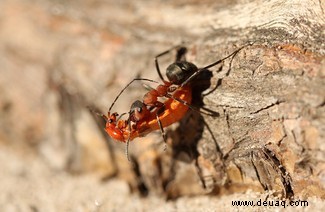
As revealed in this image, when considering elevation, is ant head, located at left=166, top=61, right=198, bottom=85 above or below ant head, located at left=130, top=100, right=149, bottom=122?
above

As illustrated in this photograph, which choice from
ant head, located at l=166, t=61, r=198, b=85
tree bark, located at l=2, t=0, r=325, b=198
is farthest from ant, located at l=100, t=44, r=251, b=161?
tree bark, located at l=2, t=0, r=325, b=198

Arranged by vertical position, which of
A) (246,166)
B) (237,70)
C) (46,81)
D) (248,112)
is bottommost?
(246,166)

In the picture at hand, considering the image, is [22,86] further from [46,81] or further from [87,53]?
[87,53]

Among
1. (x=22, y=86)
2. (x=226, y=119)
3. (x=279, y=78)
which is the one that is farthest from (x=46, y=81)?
(x=279, y=78)

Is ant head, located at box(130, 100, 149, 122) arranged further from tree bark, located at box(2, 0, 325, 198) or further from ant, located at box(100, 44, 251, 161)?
tree bark, located at box(2, 0, 325, 198)

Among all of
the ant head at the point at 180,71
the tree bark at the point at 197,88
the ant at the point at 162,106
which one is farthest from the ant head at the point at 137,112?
the tree bark at the point at 197,88

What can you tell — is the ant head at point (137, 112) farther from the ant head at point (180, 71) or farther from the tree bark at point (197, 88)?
the tree bark at point (197, 88)

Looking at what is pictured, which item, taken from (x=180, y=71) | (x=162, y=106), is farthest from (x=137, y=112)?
(x=180, y=71)

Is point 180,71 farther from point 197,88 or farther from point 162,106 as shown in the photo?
point 162,106
